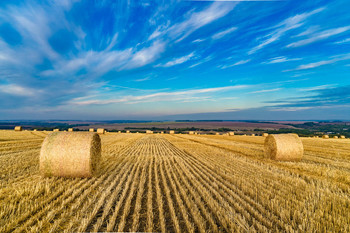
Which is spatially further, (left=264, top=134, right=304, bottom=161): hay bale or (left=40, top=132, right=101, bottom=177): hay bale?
(left=264, top=134, right=304, bottom=161): hay bale

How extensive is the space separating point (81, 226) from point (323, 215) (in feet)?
16.4

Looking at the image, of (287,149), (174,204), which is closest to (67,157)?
(174,204)

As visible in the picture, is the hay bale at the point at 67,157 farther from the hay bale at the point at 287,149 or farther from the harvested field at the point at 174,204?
the hay bale at the point at 287,149

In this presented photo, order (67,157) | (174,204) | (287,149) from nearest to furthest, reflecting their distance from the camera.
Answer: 1. (174,204)
2. (67,157)
3. (287,149)

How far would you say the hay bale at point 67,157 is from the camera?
6.56 metres

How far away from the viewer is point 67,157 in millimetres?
6750

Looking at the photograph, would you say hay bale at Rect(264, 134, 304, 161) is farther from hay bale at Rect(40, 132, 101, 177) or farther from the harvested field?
hay bale at Rect(40, 132, 101, 177)

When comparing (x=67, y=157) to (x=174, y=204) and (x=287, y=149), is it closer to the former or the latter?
(x=174, y=204)

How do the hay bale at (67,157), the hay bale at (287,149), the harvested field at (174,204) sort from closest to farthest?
1. the harvested field at (174,204)
2. the hay bale at (67,157)
3. the hay bale at (287,149)

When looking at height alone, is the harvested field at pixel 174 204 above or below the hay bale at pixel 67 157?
below

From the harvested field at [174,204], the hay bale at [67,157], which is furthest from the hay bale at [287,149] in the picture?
the hay bale at [67,157]

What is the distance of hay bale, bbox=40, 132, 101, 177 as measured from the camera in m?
6.56

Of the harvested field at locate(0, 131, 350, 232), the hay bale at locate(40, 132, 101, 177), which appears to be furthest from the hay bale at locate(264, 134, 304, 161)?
the hay bale at locate(40, 132, 101, 177)

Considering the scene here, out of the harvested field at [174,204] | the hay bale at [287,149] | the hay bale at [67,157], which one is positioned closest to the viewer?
the harvested field at [174,204]
